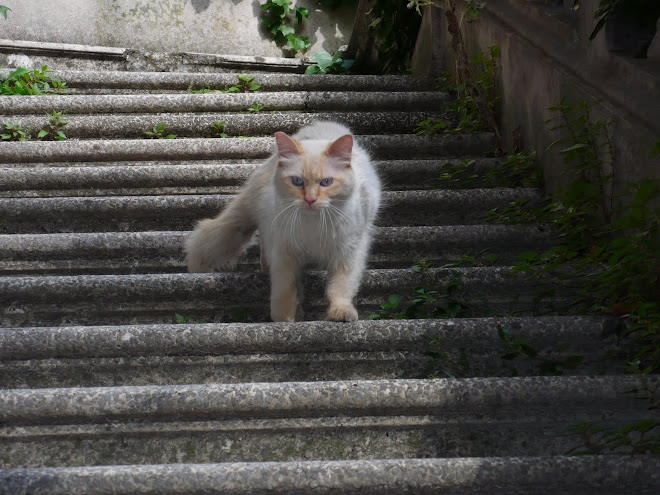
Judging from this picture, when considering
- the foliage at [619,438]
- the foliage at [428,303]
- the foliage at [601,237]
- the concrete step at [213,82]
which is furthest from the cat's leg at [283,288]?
the concrete step at [213,82]

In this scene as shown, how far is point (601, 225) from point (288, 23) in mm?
5227

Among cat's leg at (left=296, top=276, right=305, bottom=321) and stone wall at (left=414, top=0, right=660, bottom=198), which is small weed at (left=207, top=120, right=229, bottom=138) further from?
cat's leg at (left=296, top=276, right=305, bottom=321)

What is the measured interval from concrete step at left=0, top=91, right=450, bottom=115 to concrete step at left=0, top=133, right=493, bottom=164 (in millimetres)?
619

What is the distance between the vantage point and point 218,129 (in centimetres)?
455

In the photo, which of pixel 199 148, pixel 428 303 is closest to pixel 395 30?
pixel 199 148

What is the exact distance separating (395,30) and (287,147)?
12.0 feet

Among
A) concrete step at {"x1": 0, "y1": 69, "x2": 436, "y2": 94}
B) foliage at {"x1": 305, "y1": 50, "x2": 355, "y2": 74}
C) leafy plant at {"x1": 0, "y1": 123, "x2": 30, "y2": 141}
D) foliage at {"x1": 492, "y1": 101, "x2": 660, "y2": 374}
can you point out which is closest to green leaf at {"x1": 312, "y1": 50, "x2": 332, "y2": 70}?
foliage at {"x1": 305, "y1": 50, "x2": 355, "y2": 74}

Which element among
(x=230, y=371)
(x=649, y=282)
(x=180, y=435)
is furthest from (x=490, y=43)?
(x=180, y=435)

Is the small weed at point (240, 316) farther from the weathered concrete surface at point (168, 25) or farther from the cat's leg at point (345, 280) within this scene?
the weathered concrete surface at point (168, 25)

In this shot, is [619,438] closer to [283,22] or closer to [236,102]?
[236,102]

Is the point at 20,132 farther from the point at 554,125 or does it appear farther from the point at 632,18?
the point at 632,18

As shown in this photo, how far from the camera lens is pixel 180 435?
2.31 meters

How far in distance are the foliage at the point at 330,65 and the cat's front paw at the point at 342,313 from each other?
446 centimetres

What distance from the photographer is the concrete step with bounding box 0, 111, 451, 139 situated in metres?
4.49
